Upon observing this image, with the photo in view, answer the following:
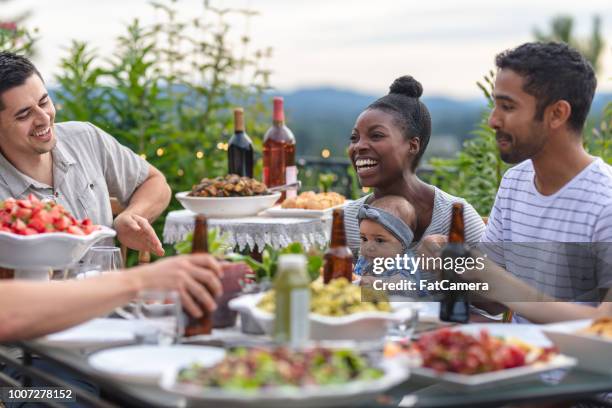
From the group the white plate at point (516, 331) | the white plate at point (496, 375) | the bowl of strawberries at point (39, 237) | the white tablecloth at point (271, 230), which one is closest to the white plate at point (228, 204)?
the white tablecloth at point (271, 230)

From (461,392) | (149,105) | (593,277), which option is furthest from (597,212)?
(149,105)

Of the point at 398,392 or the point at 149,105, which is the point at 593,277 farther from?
the point at 149,105

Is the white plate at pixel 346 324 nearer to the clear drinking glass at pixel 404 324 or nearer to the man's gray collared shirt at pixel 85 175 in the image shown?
the clear drinking glass at pixel 404 324

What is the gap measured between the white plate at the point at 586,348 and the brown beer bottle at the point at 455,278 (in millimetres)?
349

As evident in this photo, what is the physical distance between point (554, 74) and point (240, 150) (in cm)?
275

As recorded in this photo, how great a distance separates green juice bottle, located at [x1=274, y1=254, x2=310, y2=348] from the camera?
180cm

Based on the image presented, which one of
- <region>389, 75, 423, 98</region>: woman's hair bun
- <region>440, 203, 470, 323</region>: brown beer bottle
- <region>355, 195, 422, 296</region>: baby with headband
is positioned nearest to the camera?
<region>440, 203, 470, 323</region>: brown beer bottle

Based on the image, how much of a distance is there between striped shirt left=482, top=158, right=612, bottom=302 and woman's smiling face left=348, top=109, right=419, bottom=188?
2.03 ft

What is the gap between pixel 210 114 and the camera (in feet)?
21.6

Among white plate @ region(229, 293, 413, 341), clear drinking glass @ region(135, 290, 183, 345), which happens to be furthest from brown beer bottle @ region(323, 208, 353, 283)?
clear drinking glass @ region(135, 290, 183, 345)

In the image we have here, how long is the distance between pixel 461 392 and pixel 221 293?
0.66m

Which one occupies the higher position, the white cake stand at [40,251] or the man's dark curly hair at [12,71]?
the man's dark curly hair at [12,71]

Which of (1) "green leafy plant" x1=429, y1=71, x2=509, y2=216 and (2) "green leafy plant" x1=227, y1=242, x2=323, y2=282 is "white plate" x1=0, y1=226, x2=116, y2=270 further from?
(1) "green leafy plant" x1=429, y1=71, x2=509, y2=216

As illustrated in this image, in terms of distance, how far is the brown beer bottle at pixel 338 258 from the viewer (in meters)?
2.28
